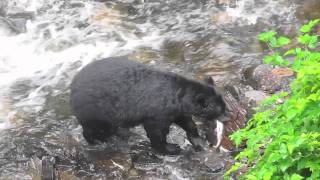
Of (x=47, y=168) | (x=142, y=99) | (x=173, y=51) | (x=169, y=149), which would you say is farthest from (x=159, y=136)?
(x=173, y=51)

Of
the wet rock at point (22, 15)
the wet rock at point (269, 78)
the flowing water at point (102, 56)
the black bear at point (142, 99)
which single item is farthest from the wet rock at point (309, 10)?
A: the wet rock at point (22, 15)

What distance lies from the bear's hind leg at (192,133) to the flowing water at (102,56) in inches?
4.3

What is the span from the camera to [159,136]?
20.7 feet

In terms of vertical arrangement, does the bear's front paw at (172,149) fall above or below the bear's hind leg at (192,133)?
below

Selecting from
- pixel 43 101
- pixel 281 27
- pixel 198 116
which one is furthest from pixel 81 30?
pixel 198 116

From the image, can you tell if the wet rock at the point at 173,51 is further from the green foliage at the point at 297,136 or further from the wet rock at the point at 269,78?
the green foliage at the point at 297,136

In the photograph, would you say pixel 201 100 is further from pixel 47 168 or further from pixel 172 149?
pixel 47 168

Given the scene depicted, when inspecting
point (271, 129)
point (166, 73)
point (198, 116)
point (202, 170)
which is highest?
point (271, 129)

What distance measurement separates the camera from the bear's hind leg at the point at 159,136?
6223 millimetres

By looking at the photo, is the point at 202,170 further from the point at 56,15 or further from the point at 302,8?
the point at 56,15

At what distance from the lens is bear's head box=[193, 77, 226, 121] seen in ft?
20.5

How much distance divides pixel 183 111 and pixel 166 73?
1.67 feet

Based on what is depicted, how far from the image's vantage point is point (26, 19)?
1088 centimetres

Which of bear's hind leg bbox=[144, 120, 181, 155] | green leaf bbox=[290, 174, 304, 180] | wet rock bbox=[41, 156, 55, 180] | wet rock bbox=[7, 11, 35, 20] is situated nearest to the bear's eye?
bear's hind leg bbox=[144, 120, 181, 155]
